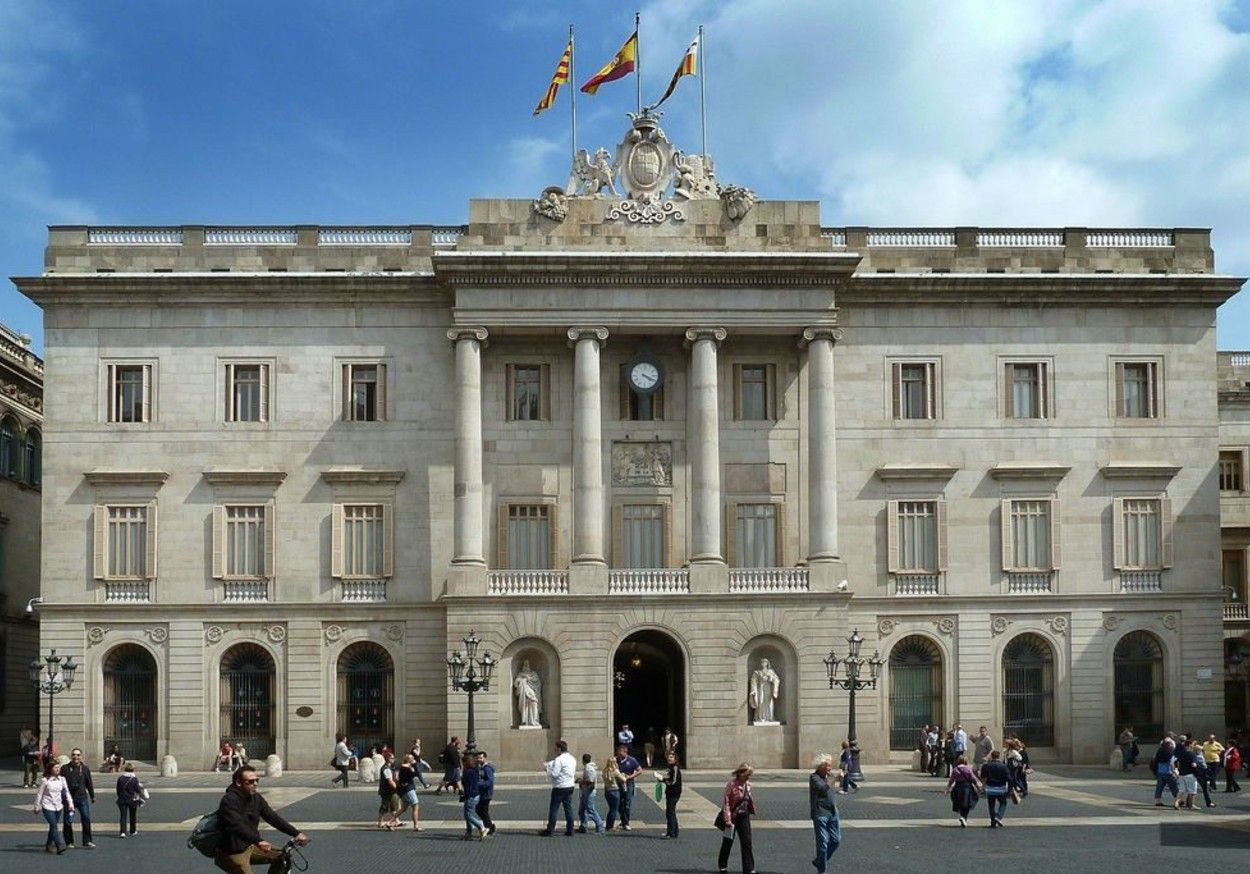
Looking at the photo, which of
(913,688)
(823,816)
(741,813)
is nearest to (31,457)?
(913,688)

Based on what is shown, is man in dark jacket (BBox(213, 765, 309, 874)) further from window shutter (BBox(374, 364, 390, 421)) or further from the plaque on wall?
window shutter (BBox(374, 364, 390, 421))

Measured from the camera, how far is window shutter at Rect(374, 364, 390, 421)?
54750mm

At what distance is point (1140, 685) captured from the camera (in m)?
55.4

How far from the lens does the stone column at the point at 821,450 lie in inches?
2084

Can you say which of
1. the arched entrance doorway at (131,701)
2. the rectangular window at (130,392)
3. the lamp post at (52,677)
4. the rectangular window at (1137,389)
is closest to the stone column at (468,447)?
the rectangular window at (130,392)

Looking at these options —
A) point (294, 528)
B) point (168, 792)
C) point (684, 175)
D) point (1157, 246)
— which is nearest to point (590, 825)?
point (168, 792)

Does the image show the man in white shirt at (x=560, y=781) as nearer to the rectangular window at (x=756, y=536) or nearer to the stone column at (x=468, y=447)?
the stone column at (x=468, y=447)

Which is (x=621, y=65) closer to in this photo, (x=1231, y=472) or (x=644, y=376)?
(x=644, y=376)

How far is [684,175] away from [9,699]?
1304 inches

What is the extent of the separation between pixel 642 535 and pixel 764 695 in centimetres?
661

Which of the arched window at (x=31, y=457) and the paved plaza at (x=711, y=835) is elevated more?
the arched window at (x=31, y=457)

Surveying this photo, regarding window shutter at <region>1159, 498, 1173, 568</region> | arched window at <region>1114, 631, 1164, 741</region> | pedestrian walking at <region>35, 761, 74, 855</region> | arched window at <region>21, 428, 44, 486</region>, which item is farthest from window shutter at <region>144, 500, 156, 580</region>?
window shutter at <region>1159, 498, 1173, 568</region>

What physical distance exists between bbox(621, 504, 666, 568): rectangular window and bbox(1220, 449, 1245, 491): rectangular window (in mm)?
27505

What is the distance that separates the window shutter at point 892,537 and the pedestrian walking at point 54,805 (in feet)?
98.1
